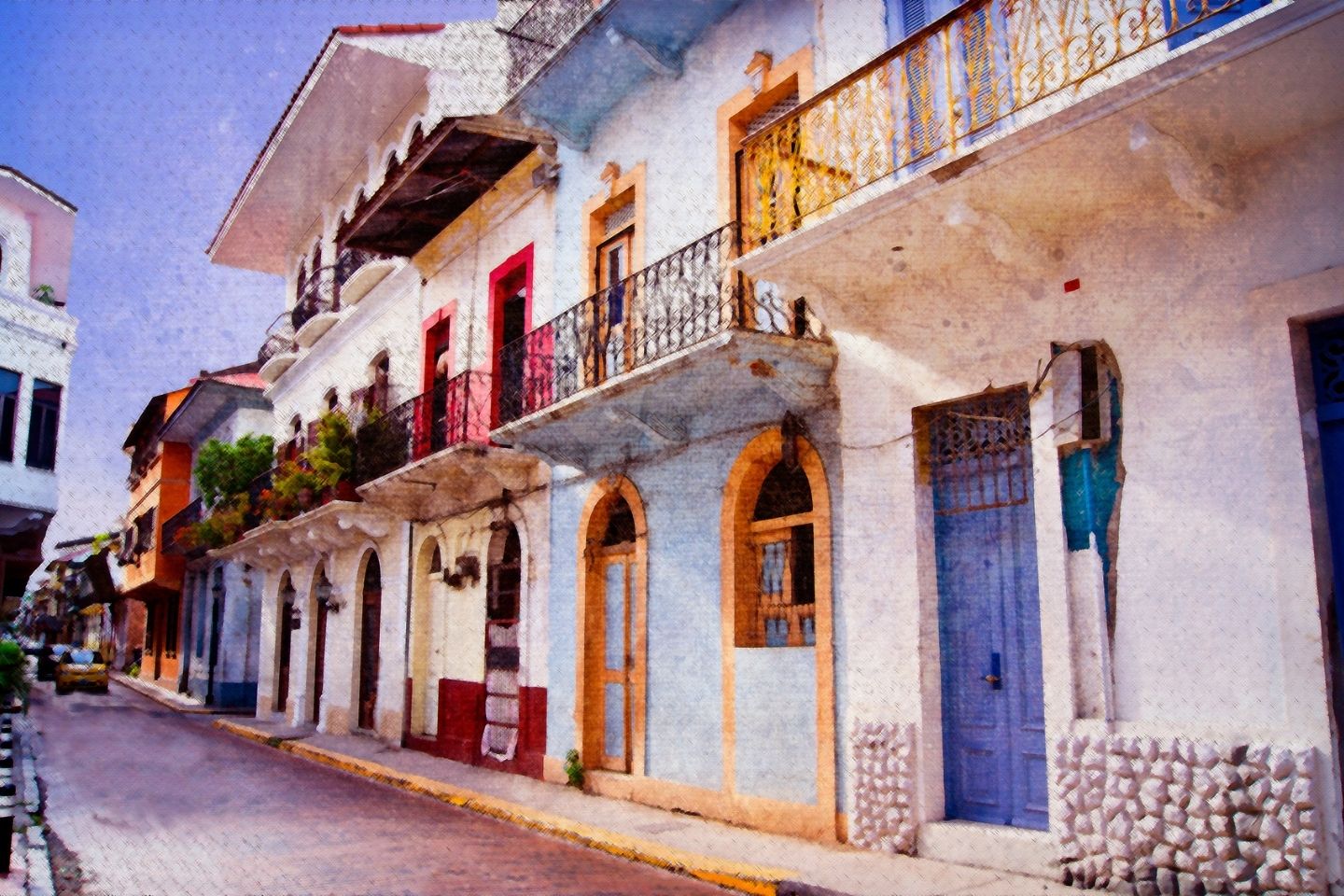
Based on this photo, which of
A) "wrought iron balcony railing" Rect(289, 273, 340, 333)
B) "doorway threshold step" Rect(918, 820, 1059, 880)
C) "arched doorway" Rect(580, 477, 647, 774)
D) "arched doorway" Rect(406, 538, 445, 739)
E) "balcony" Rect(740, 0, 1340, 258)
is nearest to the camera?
"balcony" Rect(740, 0, 1340, 258)

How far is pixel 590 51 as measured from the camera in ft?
37.5

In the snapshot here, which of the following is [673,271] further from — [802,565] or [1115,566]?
[1115,566]

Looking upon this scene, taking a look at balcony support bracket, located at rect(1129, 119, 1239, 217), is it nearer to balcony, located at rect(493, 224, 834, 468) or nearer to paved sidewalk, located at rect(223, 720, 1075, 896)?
balcony, located at rect(493, 224, 834, 468)

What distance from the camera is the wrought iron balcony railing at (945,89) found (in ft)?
20.1

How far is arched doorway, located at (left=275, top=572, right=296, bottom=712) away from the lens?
24750 mm

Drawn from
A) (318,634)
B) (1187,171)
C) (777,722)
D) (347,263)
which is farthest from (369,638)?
(1187,171)

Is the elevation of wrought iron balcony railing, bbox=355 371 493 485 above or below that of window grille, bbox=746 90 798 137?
below

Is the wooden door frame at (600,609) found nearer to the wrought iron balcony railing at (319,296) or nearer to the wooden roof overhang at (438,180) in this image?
the wooden roof overhang at (438,180)

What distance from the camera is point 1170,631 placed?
6180 millimetres

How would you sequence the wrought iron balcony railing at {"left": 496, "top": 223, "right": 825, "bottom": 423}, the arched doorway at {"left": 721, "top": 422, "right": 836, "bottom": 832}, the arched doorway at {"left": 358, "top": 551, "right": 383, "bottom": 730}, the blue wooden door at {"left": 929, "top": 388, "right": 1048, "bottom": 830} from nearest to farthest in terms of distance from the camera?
1. the blue wooden door at {"left": 929, "top": 388, "right": 1048, "bottom": 830}
2. the arched doorway at {"left": 721, "top": 422, "right": 836, "bottom": 832}
3. the wrought iron balcony railing at {"left": 496, "top": 223, "right": 825, "bottom": 423}
4. the arched doorway at {"left": 358, "top": 551, "right": 383, "bottom": 730}

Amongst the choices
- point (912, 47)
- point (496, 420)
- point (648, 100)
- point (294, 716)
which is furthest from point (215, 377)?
point (912, 47)

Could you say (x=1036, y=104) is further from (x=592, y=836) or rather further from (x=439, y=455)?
(x=439, y=455)

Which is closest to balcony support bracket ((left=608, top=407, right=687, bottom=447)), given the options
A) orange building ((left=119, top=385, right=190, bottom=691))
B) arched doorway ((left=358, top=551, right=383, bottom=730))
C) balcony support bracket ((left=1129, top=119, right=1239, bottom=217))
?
balcony support bracket ((left=1129, top=119, right=1239, bottom=217))

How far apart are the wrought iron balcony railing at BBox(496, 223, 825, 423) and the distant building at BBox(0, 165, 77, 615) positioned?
17.4 meters
